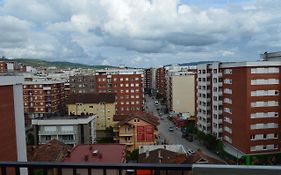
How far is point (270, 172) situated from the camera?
1.92m

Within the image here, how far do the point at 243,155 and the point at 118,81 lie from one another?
24774mm

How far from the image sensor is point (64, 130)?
26.6m

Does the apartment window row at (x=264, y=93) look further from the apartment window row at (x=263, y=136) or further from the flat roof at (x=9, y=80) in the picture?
the flat roof at (x=9, y=80)

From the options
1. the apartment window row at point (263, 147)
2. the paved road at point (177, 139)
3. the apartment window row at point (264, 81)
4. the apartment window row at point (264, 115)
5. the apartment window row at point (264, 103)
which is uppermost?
the apartment window row at point (264, 81)

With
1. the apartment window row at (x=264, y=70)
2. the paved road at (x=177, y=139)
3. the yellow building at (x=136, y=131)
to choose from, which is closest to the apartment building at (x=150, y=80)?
the paved road at (x=177, y=139)

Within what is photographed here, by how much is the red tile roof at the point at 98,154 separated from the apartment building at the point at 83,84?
100 feet

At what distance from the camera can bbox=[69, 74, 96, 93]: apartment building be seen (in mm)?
48003

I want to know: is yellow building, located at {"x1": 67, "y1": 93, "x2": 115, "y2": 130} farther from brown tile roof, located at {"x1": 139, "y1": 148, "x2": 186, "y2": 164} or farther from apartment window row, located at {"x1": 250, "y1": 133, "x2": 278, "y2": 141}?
brown tile roof, located at {"x1": 139, "y1": 148, "x2": 186, "y2": 164}

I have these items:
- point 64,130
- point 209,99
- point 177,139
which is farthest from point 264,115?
point 64,130

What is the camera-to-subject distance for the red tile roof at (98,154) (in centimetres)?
1562

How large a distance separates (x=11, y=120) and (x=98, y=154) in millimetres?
5238

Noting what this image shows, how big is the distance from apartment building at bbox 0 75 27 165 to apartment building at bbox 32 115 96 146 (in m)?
12.9

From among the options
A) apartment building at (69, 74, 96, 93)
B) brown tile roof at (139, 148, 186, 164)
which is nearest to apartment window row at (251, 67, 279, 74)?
brown tile roof at (139, 148, 186, 164)

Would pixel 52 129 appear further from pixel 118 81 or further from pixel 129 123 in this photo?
pixel 118 81
